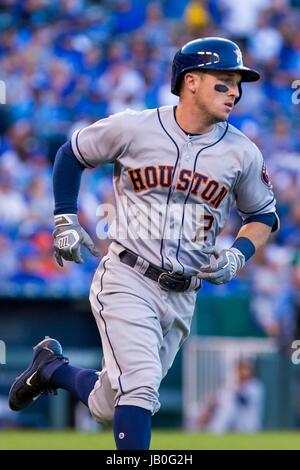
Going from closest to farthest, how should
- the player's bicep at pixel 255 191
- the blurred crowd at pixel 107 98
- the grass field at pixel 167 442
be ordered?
the player's bicep at pixel 255 191 → the grass field at pixel 167 442 → the blurred crowd at pixel 107 98

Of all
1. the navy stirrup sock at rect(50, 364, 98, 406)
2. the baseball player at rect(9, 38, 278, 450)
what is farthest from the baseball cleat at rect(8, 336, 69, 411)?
the baseball player at rect(9, 38, 278, 450)

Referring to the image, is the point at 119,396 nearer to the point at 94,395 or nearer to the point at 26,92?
the point at 94,395

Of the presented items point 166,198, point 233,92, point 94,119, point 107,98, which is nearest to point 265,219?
point 166,198

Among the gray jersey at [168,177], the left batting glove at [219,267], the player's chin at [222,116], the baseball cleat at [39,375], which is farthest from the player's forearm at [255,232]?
the baseball cleat at [39,375]

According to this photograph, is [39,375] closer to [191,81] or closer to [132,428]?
[132,428]

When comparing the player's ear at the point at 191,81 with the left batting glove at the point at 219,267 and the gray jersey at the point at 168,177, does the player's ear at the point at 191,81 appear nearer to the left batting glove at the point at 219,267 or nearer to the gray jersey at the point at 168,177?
the gray jersey at the point at 168,177
